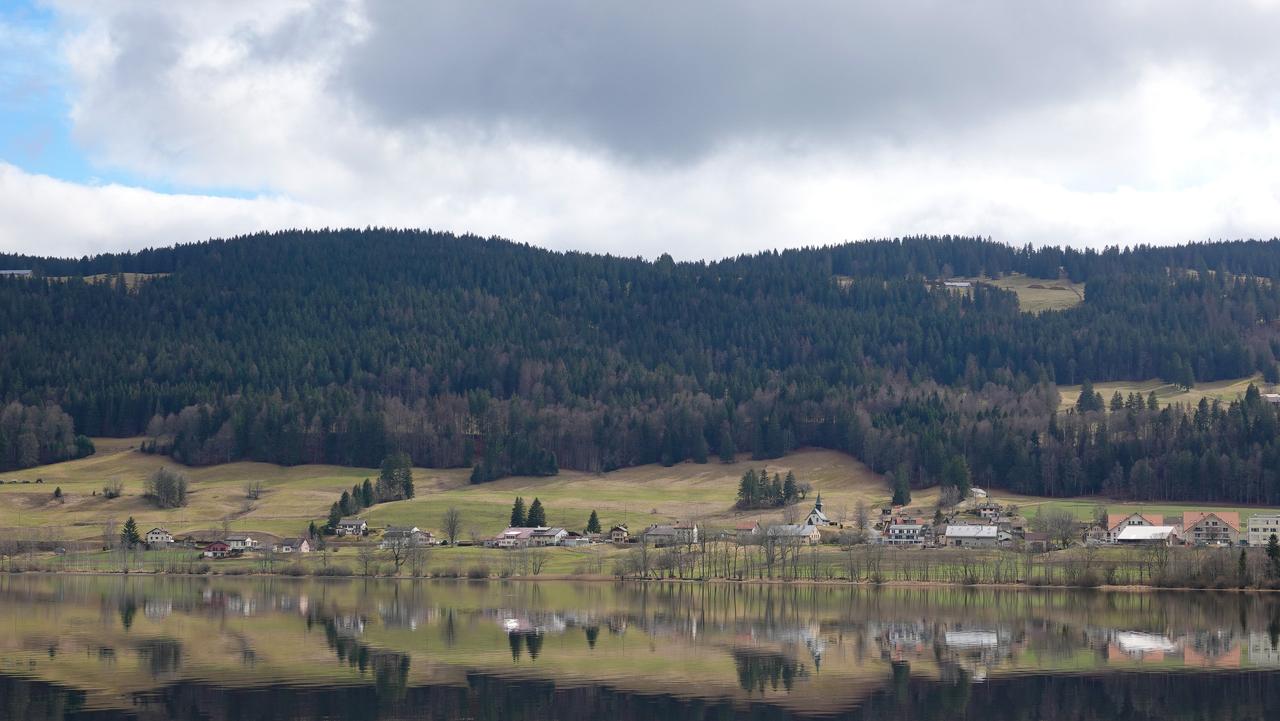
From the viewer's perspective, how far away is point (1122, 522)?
121812 mm

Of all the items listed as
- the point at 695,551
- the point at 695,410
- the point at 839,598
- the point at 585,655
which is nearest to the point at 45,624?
the point at 585,655

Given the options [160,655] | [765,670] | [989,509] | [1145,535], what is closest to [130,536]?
[160,655]

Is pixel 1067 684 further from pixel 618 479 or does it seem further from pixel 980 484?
pixel 618 479

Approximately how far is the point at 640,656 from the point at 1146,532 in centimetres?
6951

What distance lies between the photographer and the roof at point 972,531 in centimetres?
12450

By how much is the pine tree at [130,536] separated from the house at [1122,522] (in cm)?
8178

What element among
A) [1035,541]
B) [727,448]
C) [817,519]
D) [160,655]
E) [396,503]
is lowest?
[1035,541]

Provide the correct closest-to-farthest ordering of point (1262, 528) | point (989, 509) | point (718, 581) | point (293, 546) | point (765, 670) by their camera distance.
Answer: point (765, 670), point (718, 581), point (1262, 528), point (293, 546), point (989, 509)

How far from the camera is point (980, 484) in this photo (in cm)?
15862

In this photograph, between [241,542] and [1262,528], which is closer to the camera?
[1262,528]

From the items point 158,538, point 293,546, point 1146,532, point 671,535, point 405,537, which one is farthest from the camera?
point 158,538

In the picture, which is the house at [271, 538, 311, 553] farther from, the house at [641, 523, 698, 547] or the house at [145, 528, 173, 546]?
the house at [641, 523, 698, 547]

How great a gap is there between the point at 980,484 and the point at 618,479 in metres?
42.6

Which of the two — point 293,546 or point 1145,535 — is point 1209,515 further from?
point 293,546
